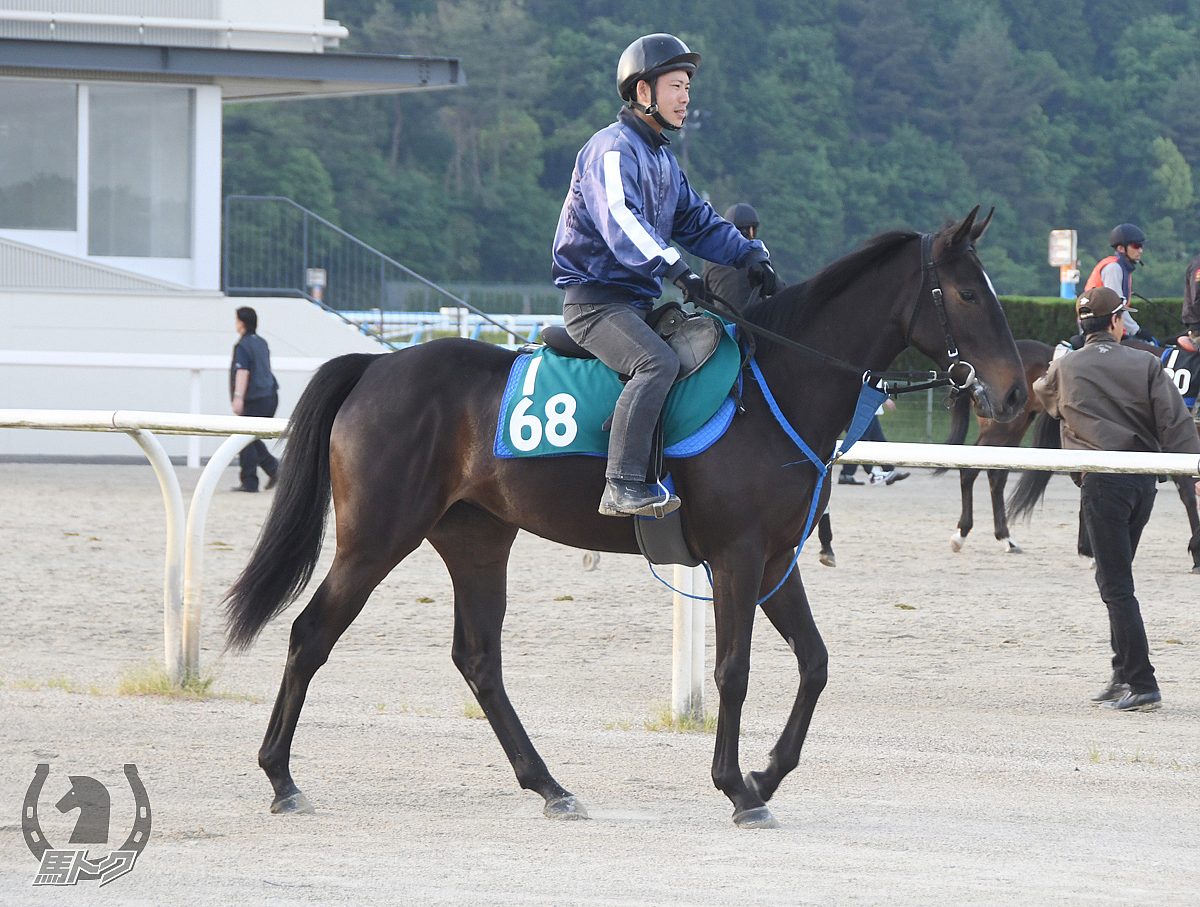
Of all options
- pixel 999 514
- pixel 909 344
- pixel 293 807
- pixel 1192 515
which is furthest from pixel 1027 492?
pixel 293 807

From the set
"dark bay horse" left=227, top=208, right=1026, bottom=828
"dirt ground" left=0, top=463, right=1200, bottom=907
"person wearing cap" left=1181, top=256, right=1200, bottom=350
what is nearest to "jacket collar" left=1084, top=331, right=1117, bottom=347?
"dirt ground" left=0, top=463, right=1200, bottom=907

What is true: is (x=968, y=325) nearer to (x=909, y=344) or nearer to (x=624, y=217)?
(x=909, y=344)

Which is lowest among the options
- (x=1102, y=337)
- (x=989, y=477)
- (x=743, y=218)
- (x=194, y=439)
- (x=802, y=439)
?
(x=194, y=439)

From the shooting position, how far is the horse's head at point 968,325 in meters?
4.68

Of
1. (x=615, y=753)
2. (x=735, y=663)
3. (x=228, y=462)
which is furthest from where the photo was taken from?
(x=228, y=462)

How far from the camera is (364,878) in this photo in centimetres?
406

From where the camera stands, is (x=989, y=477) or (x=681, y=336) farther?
(x=989, y=477)

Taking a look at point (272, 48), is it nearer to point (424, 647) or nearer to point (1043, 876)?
point (424, 647)

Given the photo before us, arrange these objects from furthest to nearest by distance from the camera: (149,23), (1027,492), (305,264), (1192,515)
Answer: (305,264)
(149,23)
(1192,515)
(1027,492)

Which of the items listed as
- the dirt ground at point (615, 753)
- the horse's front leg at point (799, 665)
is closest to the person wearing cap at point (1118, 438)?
the dirt ground at point (615, 753)

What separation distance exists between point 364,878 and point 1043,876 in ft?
5.91

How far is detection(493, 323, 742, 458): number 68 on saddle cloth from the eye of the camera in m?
4.77

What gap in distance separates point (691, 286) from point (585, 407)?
512 mm

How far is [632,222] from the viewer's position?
464 centimetres
